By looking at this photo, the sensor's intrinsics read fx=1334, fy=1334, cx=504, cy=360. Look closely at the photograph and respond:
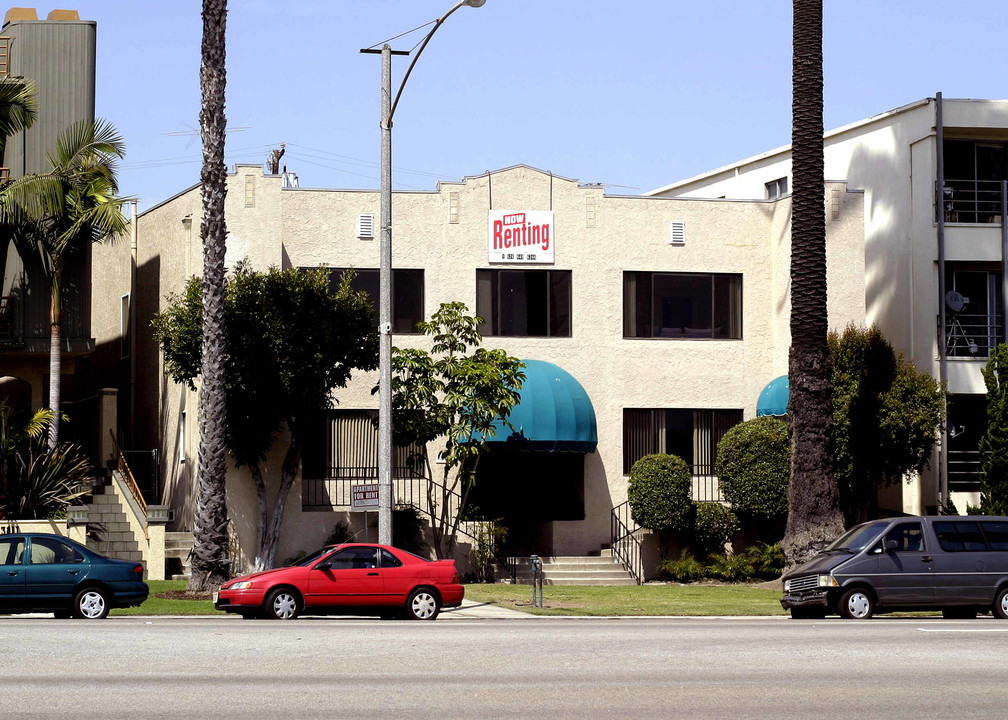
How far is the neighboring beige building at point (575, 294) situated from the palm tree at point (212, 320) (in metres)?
5.88

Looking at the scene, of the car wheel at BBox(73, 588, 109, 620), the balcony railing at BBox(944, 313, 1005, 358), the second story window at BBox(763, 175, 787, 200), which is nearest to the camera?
the car wheel at BBox(73, 588, 109, 620)

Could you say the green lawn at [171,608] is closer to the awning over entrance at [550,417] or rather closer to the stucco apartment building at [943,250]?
the awning over entrance at [550,417]

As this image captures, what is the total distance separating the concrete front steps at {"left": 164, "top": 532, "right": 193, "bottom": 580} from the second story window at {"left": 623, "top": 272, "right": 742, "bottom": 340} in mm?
11618

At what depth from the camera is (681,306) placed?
33.0 metres

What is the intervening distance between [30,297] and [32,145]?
3.93m

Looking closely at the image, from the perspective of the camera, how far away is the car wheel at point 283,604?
65.9 feet

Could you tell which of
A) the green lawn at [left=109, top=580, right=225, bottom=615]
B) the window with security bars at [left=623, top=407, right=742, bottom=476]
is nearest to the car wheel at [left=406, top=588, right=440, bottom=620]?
the green lawn at [left=109, top=580, right=225, bottom=615]

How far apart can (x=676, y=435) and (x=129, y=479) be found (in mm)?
13415

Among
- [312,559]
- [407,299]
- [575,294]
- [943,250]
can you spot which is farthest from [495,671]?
[943,250]

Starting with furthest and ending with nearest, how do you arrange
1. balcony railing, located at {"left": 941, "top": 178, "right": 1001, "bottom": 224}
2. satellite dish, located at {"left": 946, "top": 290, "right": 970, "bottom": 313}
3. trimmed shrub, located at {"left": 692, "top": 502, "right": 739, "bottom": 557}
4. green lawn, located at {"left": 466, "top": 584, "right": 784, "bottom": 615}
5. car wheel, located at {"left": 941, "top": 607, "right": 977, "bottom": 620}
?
balcony railing, located at {"left": 941, "top": 178, "right": 1001, "bottom": 224}
satellite dish, located at {"left": 946, "top": 290, "right": 970, "bottom": 313}
trimmed shrub, located at {"left": 692, "top": 502, "right": 739, "bottom": 557}
green lawn, located at {"left": 466, "top": 584, "right": 784, "bottom": 615}
car wheel, located at {"left": 941, "top": 607, "right": 977, "bottom": 620}

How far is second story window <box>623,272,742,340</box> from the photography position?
3278 centimetres

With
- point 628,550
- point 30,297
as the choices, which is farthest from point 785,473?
point 30,297

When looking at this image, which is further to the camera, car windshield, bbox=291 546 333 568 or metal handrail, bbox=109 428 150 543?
metal handrail, bbox=109 428 150 543

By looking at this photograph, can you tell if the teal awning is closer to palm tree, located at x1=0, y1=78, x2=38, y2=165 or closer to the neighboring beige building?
the neighboring beige building
